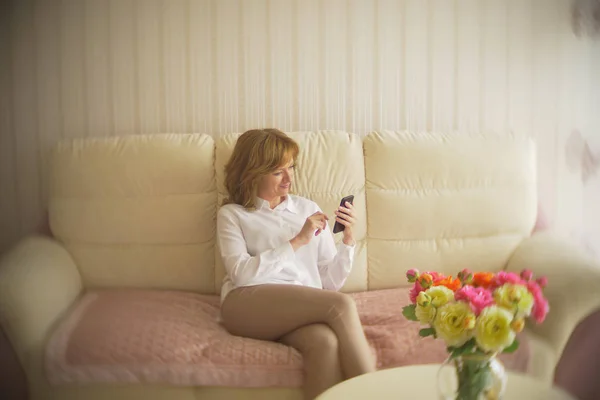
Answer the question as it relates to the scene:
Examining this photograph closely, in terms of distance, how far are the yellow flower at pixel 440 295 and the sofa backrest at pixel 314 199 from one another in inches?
42.2

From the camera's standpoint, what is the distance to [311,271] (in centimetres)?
205

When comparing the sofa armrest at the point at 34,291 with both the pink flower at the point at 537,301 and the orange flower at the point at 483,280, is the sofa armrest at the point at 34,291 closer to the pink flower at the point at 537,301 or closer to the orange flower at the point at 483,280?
the orange flower at the point at 483,280

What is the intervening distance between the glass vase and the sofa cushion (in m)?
0.50

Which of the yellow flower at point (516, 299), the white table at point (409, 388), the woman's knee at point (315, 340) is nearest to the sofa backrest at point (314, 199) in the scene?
the woman's knee at point (315, 340)

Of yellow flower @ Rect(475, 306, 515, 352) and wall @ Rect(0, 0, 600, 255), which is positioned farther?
wall @ Rect(0, 0, 600, 255)

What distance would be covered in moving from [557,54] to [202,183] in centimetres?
173

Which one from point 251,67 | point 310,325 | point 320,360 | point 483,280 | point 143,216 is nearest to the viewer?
point 483,280

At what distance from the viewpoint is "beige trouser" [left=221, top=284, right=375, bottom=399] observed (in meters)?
1.65

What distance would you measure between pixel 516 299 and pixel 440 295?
0.15 meters

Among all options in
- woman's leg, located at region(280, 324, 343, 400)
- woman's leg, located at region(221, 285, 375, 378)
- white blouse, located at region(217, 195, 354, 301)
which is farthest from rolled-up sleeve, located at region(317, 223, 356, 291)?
woman's leg, located at region(280, 324, 343, 400)

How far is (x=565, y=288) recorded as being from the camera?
187 centimetres

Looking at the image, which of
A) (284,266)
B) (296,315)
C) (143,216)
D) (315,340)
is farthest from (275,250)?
(143,216)

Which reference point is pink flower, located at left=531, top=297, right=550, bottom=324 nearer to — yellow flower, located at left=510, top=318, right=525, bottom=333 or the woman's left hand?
yellow flower, located at left=510, top=318, right=525, bottom=333

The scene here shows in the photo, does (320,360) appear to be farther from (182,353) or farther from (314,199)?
(314,199)
